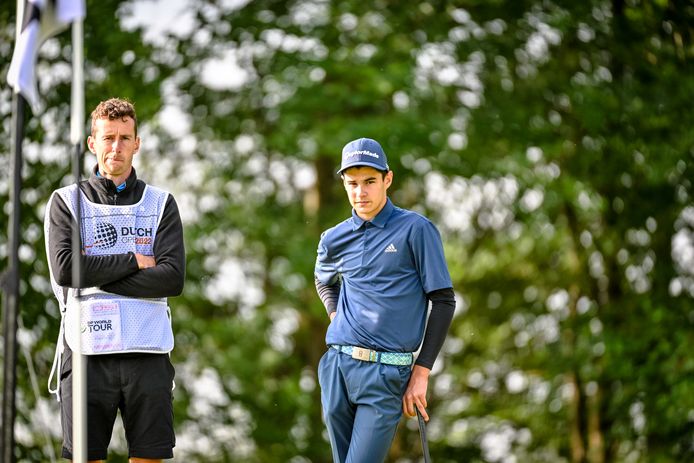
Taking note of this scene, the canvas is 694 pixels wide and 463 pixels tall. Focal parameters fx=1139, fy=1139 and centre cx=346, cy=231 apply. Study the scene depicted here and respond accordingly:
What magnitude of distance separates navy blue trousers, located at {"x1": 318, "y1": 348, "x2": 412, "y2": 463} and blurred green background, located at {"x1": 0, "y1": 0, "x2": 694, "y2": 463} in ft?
22.9

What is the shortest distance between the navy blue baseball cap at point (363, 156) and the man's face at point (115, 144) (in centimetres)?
73

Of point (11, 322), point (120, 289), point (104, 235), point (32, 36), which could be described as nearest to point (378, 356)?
point (120, 289)

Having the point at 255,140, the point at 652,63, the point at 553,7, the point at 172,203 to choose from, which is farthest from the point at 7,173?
the point at 172,203

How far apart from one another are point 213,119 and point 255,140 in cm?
62

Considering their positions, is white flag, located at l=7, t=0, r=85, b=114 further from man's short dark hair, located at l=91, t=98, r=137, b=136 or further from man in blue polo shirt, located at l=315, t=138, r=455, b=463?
man in blue polo shirt, located at l=315, t=138, r=455, b=463

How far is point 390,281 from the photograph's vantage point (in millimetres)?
3943

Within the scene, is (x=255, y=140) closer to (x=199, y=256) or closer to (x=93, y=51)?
(x=199, y=256)

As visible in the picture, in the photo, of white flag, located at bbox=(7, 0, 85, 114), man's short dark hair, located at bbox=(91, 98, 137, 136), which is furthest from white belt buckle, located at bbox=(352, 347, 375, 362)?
white flag, located at bbox=(7, 0, 85, 114)

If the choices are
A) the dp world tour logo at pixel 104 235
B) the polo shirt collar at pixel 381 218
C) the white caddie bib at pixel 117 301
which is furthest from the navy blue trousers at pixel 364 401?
the dp world tour logo at pixel 104 235

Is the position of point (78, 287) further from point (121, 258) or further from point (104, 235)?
point (104, 235)

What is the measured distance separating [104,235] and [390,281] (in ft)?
3.25

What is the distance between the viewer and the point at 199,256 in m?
13.2

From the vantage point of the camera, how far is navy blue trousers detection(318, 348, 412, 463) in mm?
3883

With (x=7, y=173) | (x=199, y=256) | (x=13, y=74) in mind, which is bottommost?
(x=199, y=256)
